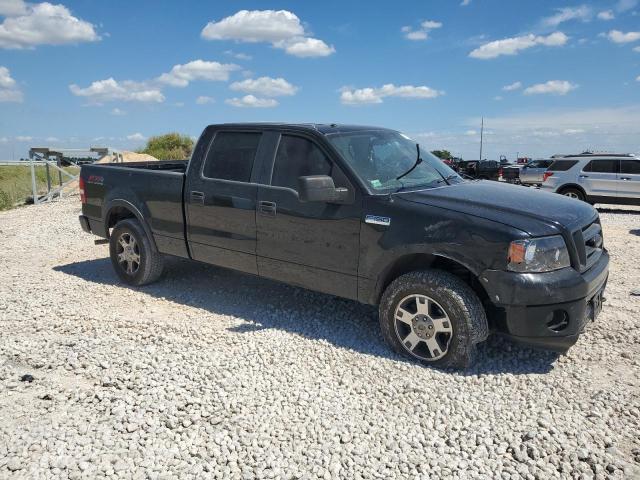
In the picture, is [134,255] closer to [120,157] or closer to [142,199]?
[142,199]

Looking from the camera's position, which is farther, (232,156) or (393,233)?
(232,156)

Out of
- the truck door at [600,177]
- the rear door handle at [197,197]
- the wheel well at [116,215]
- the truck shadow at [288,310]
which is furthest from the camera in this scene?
the truck door at [600,177]

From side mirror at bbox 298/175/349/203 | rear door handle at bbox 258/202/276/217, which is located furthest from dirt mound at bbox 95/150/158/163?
side mirror at bbox 298/175/349/203

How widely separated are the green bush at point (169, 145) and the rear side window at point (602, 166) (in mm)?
19800

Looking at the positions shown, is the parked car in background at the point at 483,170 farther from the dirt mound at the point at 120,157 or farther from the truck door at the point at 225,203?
the truck door at the point at 225,203

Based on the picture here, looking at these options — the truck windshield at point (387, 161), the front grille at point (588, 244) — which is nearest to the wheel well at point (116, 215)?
the truck windshield at point (387, 161)

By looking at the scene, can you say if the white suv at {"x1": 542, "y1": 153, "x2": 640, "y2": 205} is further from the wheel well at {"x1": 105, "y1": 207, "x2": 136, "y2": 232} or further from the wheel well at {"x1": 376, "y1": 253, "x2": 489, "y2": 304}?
the wheel well at {"x1": 105, "y1": 207, "x2": 136, "y2": 232}

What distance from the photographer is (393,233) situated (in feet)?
13.5

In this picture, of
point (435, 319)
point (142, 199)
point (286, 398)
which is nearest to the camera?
point (286, 398)

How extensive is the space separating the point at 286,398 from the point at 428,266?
5.06ft

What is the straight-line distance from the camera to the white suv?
1457 cm

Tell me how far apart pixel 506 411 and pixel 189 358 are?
8.08 feet

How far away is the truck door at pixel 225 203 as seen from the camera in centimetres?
507

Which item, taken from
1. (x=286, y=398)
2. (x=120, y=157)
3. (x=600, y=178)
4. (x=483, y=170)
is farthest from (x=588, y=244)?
(x=483, y=170)
